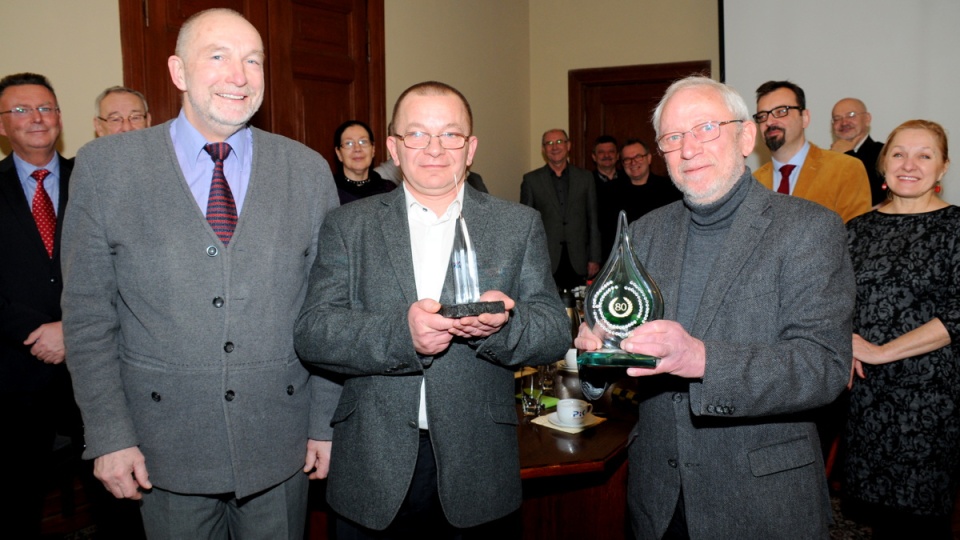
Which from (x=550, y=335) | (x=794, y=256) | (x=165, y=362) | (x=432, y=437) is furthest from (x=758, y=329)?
(x=165, y=362)

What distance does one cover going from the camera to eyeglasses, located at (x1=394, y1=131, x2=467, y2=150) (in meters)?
1.59

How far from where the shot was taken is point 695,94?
1.53 meters

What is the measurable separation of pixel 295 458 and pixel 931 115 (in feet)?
16.0

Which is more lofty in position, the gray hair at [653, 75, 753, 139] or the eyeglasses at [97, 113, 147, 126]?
the eyeglasses at [97, 113, 147, 126]

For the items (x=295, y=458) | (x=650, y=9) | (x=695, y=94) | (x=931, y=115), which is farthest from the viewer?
(x=650, y=9)

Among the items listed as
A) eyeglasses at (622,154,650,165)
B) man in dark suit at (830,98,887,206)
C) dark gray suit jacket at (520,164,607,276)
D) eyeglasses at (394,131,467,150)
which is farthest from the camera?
dark gray suit jacket at (520,164,607,276)

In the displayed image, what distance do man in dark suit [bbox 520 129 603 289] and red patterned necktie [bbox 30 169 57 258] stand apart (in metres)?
4.13

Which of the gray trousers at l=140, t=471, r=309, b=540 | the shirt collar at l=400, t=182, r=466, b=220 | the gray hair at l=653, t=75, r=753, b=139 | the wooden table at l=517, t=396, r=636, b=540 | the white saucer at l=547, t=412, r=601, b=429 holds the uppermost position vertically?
the gray hair at l=653, t=75, r=753, b=139

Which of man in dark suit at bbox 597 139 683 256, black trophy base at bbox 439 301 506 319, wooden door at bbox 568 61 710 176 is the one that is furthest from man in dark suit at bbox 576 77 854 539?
wooden door at bbox 568 61 710 176

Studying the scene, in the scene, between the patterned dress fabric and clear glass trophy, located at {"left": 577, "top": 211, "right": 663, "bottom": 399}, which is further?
the patterned dress fabric

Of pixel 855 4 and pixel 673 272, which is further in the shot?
pixel 855 4

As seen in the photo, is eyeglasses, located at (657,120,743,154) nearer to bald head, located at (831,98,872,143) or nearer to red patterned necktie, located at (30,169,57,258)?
red patterned necktie, located at (30,169,57,258)

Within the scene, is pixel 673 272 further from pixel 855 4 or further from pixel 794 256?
pixel 855 4

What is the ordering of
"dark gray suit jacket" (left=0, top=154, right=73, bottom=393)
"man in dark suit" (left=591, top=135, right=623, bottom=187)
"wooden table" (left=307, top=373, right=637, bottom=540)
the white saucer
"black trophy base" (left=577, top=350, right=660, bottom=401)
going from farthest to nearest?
1. "man in dark suit" (left=591, top=135, right=623, bottom=187)
2. "dark gray suit jacket" (left=0, top=154, right=73, bottom=393)
3. "wooden table" (left=307, top=373, right=637, bottom=540)
4. the white saucer
5. "black trophy base" (left=577, top=350, right=660, bottom=401)
